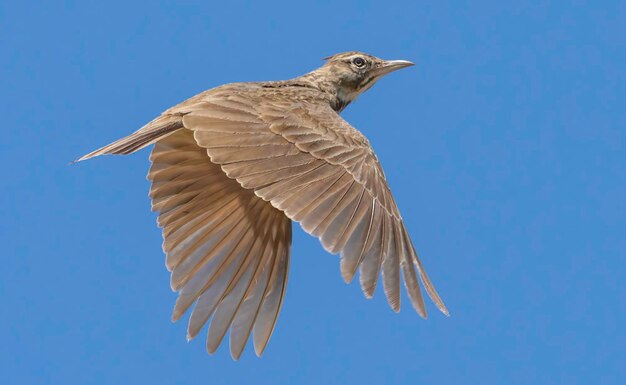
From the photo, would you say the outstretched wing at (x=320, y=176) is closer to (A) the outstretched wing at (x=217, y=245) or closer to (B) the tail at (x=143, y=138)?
(B) the tail at (x=143, y=138)

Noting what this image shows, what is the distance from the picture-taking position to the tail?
8.38 m

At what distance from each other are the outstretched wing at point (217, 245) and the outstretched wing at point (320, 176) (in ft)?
1.76

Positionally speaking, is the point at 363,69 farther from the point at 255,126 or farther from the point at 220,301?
the point at 220,301

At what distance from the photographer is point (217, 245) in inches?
341

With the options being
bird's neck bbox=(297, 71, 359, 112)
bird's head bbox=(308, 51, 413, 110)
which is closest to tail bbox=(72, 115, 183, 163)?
bird's neck bbox=(297, 71, 359, 112)

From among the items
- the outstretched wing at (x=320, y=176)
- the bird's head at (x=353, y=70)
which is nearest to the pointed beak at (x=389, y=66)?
the bird's head at (x=353, y=70)

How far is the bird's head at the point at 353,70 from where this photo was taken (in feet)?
34.5

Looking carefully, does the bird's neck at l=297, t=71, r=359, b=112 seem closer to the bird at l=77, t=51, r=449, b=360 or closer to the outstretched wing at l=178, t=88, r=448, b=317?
the bird at l=77, t=51, r=449, b=360

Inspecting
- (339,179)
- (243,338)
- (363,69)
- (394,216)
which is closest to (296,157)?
(339,179)

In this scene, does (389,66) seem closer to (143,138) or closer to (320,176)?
(320,176)

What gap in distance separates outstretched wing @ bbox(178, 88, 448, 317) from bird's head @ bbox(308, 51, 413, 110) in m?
1.62

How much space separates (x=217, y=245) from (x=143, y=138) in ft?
3.39

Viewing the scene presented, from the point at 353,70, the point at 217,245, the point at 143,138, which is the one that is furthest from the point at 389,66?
the point at 143,138

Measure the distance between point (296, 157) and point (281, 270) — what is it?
1045 millimetres
